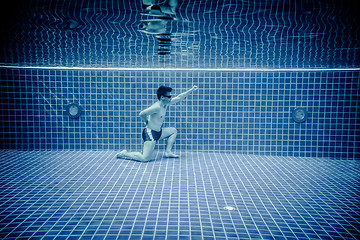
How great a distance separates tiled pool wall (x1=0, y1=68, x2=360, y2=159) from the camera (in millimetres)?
3982

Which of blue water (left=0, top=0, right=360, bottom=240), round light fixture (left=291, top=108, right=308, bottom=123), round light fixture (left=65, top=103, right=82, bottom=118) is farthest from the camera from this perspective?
round light fixture (left=65, top=103, right=82, bottom=118)

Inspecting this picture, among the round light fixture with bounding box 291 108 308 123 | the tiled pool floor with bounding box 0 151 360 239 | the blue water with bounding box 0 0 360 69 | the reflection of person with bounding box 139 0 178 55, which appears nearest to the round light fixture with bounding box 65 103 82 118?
the tiled pool floor with bounding box 0 151 360 239

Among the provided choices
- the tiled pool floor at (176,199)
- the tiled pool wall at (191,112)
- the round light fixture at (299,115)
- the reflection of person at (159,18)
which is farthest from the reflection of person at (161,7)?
the round light fixture at (299,115)

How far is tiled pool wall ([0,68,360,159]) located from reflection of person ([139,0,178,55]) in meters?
2.50

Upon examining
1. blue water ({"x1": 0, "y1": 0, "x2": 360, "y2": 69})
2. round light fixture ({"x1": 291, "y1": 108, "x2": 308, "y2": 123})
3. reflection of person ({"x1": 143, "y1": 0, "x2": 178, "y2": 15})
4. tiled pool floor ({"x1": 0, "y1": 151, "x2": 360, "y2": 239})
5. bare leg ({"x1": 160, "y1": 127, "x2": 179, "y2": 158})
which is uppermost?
blue water ({"x1": 0, "y1": 0, "x2": 360, "y2": 69})

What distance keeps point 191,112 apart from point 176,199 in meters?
2.16

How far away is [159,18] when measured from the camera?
1.22 m

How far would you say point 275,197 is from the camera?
91.0 inches

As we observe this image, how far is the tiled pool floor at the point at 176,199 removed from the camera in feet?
5.59

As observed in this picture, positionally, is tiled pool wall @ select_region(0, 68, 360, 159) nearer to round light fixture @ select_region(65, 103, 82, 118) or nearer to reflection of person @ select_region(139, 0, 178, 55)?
round light fixture @ select_region(65, 103, 82, 118)

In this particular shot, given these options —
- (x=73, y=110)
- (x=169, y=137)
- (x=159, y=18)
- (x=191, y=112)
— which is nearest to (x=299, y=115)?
(x=191, y=112)

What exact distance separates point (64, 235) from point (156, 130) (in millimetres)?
2095

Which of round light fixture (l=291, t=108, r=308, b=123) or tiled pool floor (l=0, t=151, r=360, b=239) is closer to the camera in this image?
tiled pool floor (l=0, t=151, r=360, b=239)

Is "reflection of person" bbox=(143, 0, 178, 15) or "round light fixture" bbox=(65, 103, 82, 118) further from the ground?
"reflection of person" bbox=(143, 0, 178, 15)
